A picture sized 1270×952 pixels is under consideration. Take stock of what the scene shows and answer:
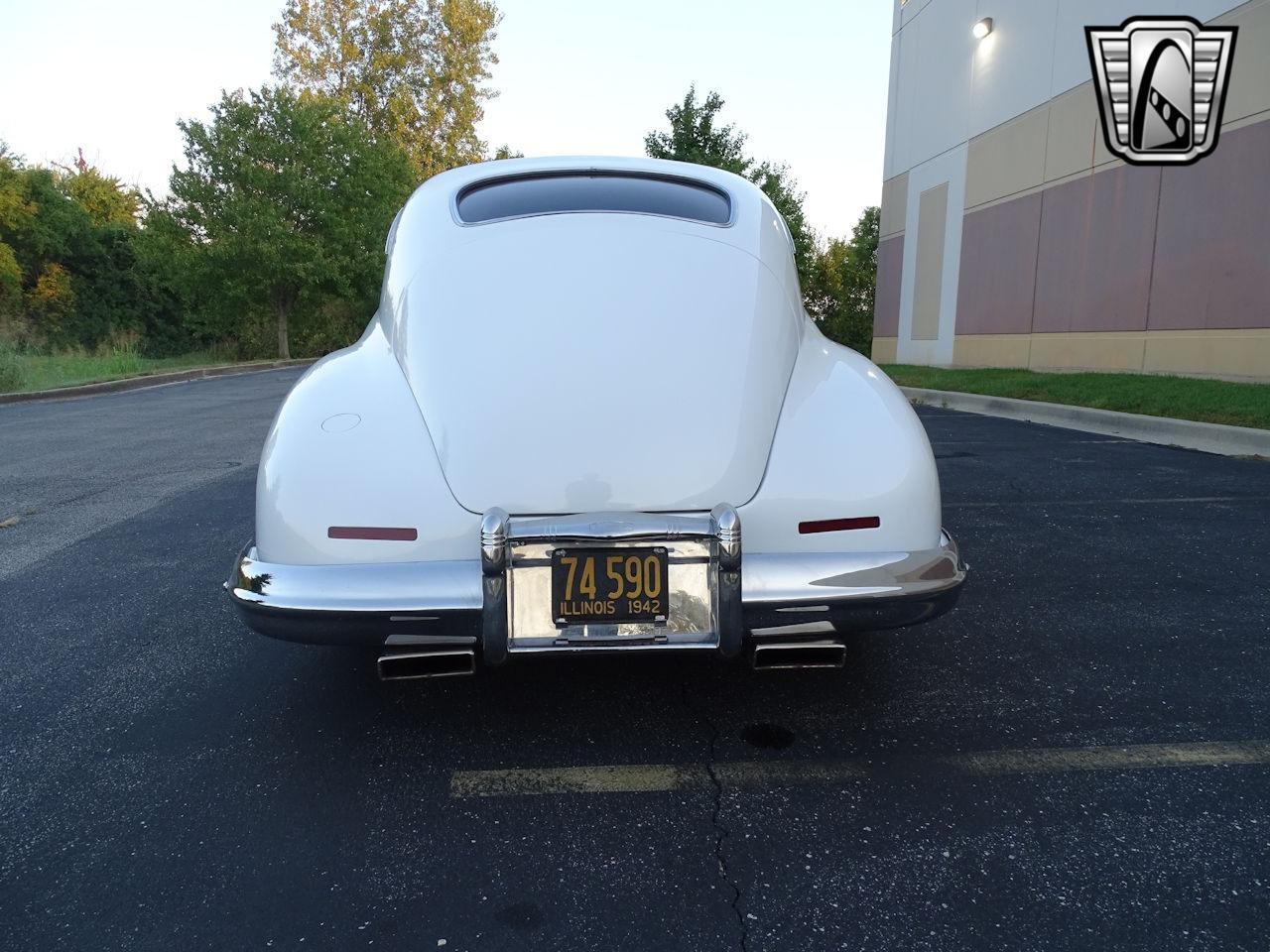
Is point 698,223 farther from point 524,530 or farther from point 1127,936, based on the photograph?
point 1127,936

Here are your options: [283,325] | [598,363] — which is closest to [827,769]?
[598,363]

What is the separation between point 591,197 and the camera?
3.04 meters

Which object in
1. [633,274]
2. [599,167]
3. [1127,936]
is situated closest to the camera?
[1127,936]

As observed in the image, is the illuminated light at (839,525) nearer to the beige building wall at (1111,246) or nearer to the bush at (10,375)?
the beige building wall at (1111,246)

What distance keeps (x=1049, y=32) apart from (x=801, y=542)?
16.2m

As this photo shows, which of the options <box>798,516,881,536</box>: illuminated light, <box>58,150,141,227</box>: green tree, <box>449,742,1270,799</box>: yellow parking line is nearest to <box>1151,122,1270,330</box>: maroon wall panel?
<box>449,742,1270,799</box>: yellow parking line

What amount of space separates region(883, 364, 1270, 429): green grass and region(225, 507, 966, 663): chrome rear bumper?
292 inches

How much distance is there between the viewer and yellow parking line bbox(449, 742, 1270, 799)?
2.19 m

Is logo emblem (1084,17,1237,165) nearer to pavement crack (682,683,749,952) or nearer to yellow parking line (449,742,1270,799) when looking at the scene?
yellow parking line (449,742,1270,799)

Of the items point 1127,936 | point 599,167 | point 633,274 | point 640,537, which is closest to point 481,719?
point 640,537

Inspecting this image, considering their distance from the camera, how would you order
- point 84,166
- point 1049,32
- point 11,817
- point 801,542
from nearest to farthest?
point 11,817 < point 801,542 < point 1049,32 < point 84,166

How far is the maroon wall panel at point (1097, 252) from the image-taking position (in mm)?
12398

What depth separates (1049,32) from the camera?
48.2 ft

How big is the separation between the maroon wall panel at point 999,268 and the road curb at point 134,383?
16.3m
